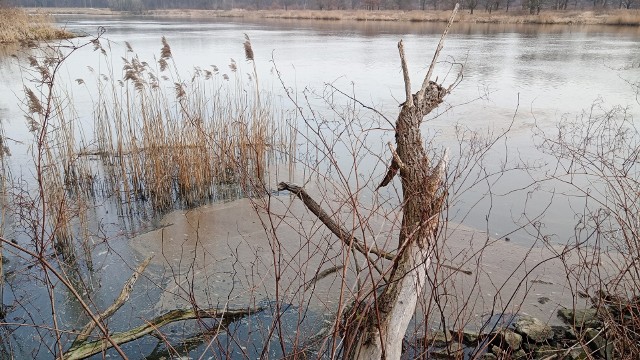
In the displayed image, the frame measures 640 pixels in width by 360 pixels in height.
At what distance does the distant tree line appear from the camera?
38875 mm

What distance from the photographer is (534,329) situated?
285cm

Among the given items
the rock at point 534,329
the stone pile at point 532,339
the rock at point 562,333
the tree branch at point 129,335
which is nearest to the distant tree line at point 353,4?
the tree branch at point 129,335

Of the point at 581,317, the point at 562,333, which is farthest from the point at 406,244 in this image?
the point at 581,317

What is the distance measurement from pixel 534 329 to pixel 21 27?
19992 millimetres

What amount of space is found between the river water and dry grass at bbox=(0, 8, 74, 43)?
2327 millimetres

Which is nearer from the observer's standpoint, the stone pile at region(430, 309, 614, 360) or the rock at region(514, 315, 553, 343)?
the stone pile at region(430, 309, 614, 360)

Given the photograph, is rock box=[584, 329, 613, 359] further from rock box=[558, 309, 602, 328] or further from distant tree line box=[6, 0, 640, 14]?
distant tree line box=[6, 0, 640, 14]

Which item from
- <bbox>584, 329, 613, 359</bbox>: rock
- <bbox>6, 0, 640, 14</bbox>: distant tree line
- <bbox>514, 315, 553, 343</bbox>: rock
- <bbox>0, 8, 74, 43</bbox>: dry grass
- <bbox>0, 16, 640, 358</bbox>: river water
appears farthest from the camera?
<bbox>6, 0, 640, 14</bbox>: distant tree line

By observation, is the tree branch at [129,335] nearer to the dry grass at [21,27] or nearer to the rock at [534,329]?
the rock at [534,329]

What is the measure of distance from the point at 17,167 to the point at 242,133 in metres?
2.75

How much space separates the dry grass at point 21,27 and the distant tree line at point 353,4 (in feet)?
6.02

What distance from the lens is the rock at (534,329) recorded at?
9.21ft

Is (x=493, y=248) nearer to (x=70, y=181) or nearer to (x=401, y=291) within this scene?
(x=401, y=291)

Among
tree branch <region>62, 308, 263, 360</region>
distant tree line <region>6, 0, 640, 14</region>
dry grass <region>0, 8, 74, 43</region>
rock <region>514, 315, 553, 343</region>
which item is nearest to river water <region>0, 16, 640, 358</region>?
tree branch <region>62, 308, 263, 360</region>
